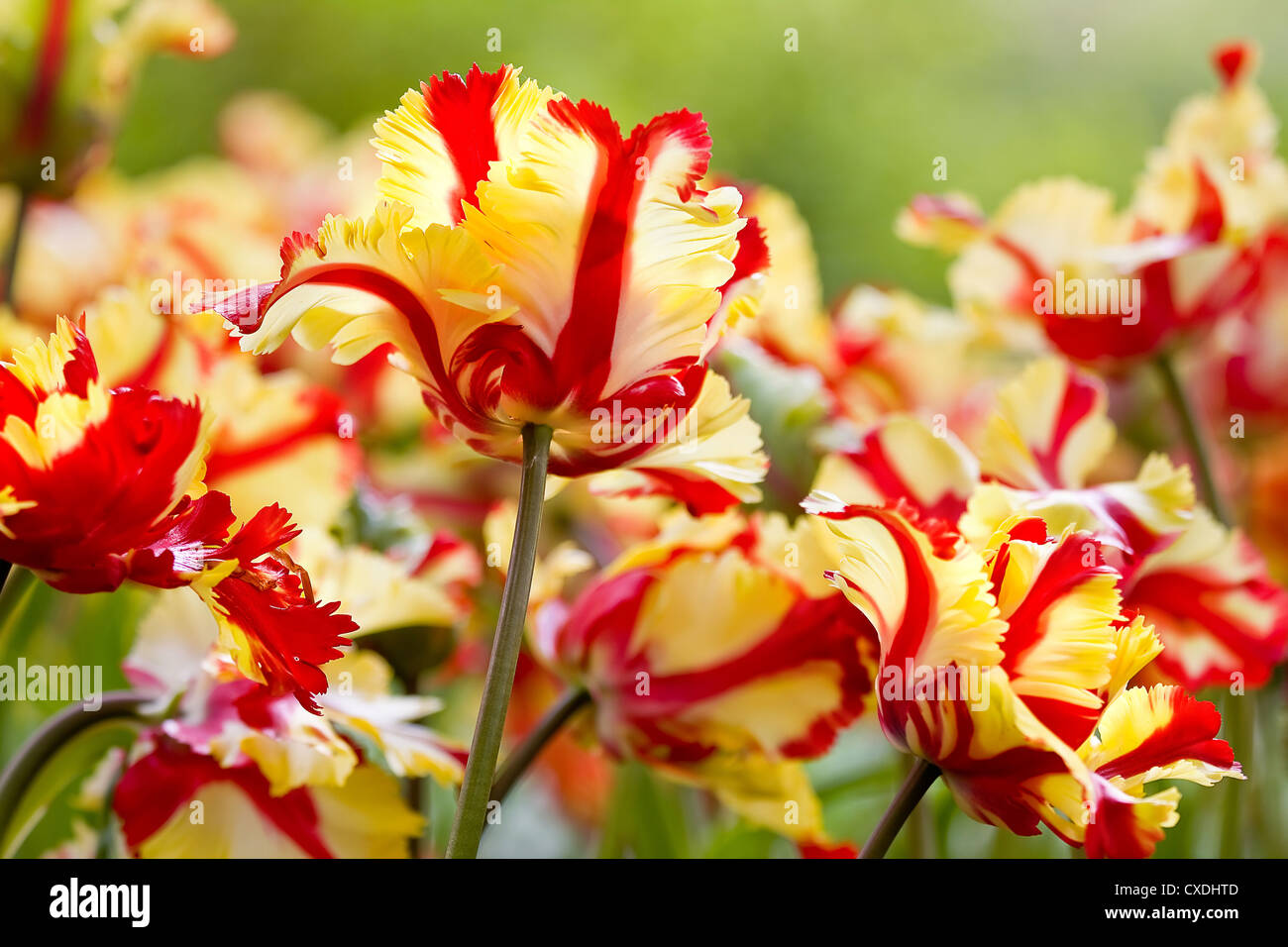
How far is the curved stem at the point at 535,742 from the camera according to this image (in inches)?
12.1

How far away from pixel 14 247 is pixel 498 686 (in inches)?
13.6

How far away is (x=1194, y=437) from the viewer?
45cm

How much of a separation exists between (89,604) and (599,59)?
1749 millimetres

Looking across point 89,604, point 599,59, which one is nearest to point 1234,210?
point 89,604

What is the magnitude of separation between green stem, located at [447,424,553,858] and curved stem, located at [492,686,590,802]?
0.06 m

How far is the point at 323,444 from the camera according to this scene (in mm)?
410

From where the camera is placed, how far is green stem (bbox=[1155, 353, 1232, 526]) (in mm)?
433

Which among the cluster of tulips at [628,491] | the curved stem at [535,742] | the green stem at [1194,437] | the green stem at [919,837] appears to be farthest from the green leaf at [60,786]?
the green stem at [1194,437]

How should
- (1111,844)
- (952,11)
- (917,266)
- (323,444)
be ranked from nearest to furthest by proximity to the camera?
(1111,844) → (323,444) → (917,266) → (952,11)

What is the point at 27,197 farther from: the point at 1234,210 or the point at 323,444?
the point at 1234,210

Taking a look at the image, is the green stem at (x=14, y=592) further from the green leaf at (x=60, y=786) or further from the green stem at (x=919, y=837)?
the green stem at (x=919, y=837)

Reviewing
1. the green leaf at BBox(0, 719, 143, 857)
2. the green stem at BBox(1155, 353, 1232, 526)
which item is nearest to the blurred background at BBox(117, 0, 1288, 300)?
the green stem at BBox(1155, 353, 1232, 526)

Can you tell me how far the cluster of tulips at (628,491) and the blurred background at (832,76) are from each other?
1395 millimetres

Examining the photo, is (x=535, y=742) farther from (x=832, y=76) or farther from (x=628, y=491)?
(x=832, y=76)
